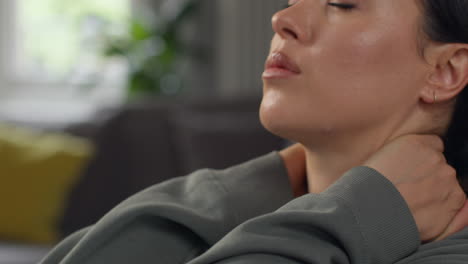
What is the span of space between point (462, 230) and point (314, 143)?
0.24m

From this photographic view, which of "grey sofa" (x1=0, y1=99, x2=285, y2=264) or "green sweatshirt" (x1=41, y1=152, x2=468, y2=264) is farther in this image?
"grey sofa" (x1=0, y1=99, x2=285, y2=264)

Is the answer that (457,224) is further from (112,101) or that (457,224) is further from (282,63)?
(112,101)

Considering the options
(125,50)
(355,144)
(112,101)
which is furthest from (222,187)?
(112,101)

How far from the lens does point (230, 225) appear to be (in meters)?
0.97

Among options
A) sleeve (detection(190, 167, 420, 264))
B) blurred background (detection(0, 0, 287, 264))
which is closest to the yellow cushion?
blurred background (detection(0, 0, 287, 264))

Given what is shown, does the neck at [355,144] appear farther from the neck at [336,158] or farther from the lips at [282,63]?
the lips at [282,63]

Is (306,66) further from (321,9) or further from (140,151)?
(140,151)

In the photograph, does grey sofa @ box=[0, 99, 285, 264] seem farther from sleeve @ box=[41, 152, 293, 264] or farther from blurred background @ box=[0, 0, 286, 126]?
sleeve @ box=[41, 152, 293, 264]

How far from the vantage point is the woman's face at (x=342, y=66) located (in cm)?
100

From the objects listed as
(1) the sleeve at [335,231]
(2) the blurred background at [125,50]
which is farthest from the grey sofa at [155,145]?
(1) the sleeve at [335,231]

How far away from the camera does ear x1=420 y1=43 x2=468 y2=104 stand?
104 centimetres

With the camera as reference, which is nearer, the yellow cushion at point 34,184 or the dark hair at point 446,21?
the dark hair at point 446,21

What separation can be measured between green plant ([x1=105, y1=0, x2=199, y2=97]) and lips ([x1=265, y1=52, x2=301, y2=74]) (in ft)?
11.5

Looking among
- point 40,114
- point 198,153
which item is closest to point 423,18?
point 198,153
